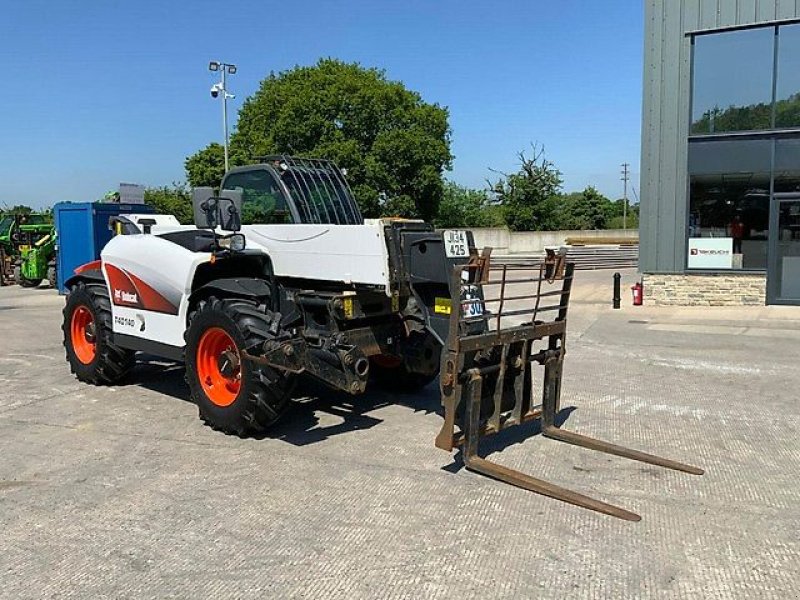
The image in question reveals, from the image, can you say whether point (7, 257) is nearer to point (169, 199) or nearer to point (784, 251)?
point (169, 199)

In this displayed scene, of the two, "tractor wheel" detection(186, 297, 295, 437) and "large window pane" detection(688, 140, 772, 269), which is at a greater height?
"large window pane" detection(688, 140, 772, 269)

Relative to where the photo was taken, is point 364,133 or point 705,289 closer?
point 705,289

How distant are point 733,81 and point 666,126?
1644mm

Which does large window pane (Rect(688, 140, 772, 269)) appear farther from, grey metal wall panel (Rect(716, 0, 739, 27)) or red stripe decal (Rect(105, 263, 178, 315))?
red stripe decal (Rect(105, 263, 178, 315))

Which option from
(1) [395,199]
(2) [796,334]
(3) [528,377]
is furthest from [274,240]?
(1) [395,199]

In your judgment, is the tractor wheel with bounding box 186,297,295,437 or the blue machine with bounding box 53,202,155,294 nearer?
the tractor wheel with bounding box 186,297,295,437

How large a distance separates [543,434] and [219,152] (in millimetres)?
41876

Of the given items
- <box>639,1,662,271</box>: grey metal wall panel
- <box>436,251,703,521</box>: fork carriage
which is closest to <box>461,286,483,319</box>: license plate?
<box>436,251,703,521</box>: fork carriage

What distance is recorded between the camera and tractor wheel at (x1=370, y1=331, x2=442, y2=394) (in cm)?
676

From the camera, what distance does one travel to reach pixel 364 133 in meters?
39.4

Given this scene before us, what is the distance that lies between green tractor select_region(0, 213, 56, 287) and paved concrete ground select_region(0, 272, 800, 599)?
1594cm

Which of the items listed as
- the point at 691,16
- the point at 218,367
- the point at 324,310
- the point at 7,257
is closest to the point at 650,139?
the point at 691,16

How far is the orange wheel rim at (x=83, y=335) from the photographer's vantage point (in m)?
8.23

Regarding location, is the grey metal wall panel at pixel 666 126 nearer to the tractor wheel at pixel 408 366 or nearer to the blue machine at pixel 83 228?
the tractor wheel at pixel 408 366
